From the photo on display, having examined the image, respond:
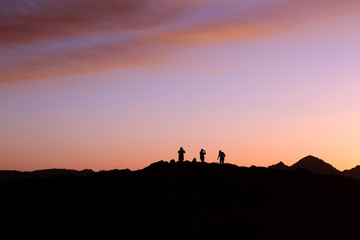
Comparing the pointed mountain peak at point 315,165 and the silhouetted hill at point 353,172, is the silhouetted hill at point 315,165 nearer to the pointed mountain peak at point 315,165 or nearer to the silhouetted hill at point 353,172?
the pointed mountain peak at point 315,165

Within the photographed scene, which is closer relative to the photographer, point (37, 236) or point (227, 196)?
point (37, 236)

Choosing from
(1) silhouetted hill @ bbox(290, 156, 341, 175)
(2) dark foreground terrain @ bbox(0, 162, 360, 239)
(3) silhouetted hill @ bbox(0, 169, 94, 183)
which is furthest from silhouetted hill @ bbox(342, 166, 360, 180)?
(2) dark foreground terrain @ bbox(0, 162, 360, 239)

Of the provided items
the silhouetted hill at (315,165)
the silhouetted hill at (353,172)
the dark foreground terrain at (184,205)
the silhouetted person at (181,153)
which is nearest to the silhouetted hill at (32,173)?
the silhouetted hill at (315,165)

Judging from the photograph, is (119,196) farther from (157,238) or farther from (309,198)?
(309,198)

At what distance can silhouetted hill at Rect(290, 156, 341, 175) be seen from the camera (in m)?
130

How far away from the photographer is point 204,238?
1345 inches

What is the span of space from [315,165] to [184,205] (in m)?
99.7

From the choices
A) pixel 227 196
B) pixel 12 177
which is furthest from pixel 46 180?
pixel 12 177

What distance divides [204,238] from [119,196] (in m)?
11.8

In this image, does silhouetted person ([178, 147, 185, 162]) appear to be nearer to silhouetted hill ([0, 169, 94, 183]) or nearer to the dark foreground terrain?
the dark foreground terrain

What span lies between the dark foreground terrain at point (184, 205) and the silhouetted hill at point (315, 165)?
84.8m

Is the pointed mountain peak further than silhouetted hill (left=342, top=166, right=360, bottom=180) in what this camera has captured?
Yes

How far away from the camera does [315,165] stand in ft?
437

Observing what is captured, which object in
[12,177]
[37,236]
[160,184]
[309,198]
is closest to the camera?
[37,236]
